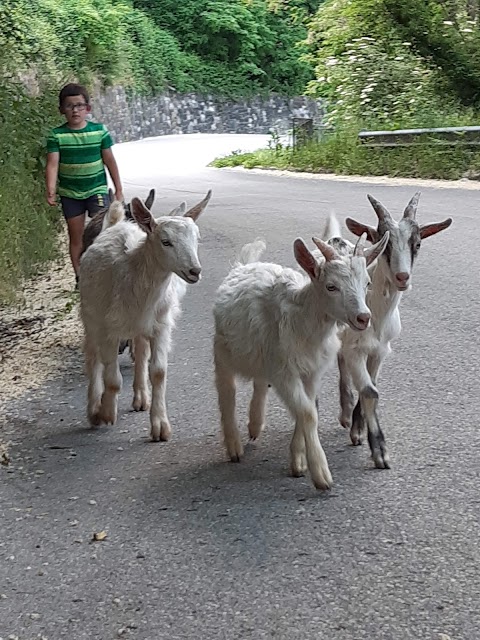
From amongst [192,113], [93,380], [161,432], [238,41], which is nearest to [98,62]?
[192,113]

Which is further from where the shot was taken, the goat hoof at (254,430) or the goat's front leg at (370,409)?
the goat hoof at (254,430)

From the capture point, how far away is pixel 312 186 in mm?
17453

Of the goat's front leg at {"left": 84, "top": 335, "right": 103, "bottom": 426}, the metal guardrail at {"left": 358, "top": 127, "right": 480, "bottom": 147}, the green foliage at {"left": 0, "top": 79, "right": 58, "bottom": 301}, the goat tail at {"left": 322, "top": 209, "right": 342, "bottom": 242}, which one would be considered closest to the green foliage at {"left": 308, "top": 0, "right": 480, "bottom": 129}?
the metal guardrail at {"left": 358, "top": 127, "right": 480, "bottom": 147}

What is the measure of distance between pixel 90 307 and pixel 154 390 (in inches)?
27.8

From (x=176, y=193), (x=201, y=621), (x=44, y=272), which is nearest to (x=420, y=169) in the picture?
(x=176, y=193)

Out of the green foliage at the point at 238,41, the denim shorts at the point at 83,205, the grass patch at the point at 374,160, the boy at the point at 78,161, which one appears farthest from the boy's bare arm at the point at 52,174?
the green foliage at the point at 238,41

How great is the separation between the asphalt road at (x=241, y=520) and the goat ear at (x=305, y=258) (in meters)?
1.07

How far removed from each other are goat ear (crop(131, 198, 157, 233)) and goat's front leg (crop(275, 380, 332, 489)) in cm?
132

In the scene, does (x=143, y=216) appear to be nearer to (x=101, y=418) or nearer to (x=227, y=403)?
(x=227, y=403)

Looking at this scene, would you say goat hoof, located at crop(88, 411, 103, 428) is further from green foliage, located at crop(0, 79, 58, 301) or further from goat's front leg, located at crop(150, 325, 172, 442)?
green foliage, located at crop(0, 79, 58, 301)

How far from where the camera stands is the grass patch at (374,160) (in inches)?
645

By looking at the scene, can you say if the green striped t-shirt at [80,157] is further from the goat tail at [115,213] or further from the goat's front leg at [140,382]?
the goat's front leg at [140,382]

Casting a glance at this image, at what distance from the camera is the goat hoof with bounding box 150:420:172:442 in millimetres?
5652

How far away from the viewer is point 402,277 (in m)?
5.00
